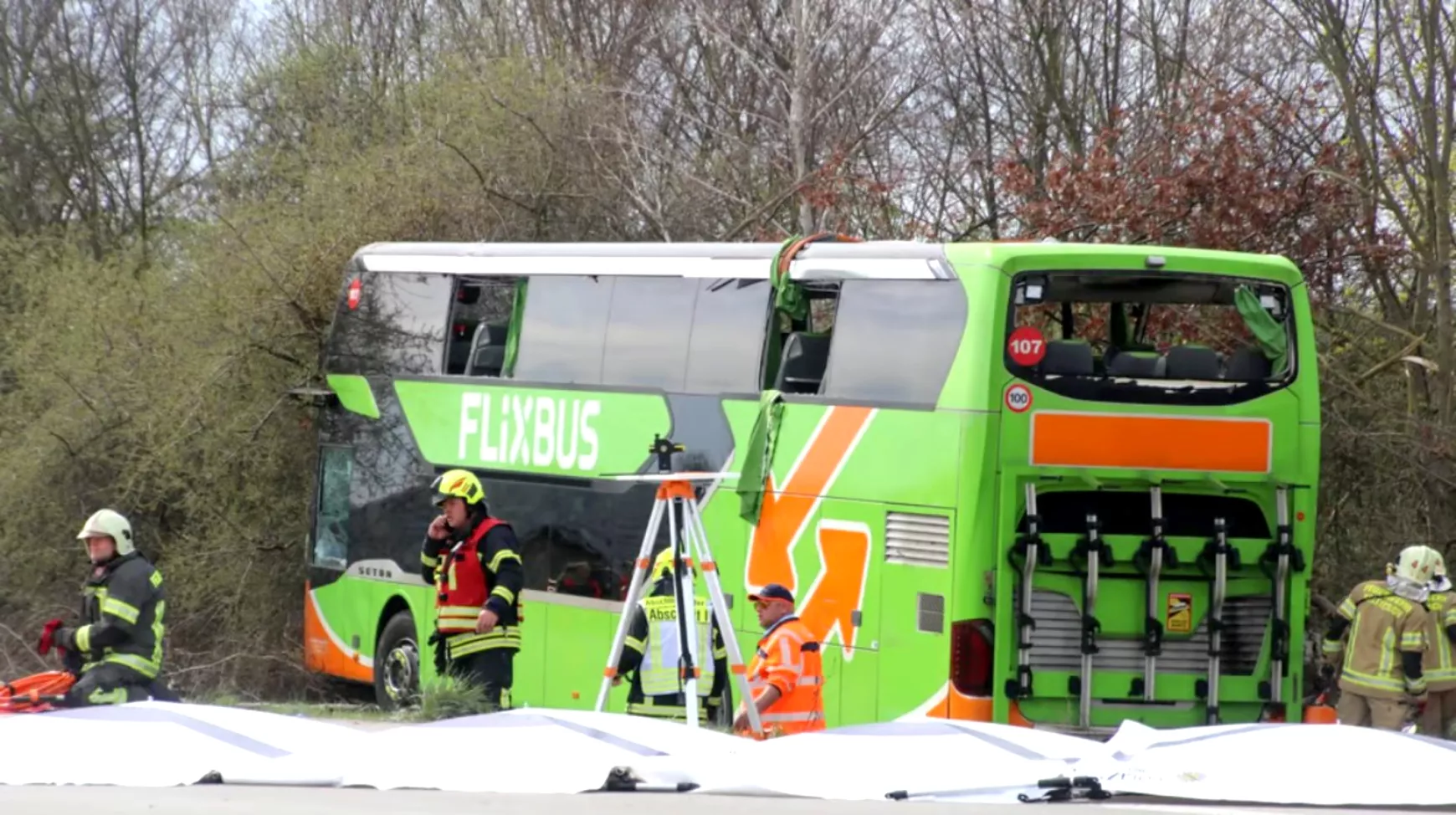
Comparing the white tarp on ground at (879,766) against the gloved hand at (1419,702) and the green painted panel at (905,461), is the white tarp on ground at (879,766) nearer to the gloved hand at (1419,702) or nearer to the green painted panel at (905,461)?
the green painted panel at (905,461)

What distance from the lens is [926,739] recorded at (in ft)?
32.2

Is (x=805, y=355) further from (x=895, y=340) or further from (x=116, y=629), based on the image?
(x=116, y=629)

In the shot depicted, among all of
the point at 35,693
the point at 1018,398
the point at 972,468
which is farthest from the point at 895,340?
the point at 35,693

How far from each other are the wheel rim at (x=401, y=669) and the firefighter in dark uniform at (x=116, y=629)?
548 cm

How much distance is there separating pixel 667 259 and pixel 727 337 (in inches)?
40.3

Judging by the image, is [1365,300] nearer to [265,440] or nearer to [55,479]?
[265,440]

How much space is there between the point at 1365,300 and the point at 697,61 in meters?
14.4

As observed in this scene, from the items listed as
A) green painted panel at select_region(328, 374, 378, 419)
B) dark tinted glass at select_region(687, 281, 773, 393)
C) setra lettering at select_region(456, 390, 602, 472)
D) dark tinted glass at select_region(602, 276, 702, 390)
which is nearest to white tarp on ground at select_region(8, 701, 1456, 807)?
dark tinted glass at select_region(687, 281, 773, 393)

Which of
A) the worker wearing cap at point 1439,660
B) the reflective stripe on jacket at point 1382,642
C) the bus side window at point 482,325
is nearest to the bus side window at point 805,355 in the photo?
the bus side window at point 482,325

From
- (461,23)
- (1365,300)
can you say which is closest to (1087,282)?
(1365,300)

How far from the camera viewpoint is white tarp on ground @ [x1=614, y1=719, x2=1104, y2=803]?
8836 millimetres

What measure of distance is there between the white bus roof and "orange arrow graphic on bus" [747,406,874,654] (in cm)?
100

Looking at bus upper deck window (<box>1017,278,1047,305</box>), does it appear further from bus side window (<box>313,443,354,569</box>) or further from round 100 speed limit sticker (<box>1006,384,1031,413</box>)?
bus side window (<box>313,443,354,569</box>)

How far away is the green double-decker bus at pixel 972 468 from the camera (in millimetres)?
12422
